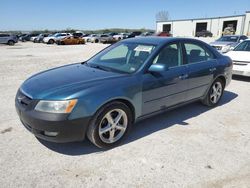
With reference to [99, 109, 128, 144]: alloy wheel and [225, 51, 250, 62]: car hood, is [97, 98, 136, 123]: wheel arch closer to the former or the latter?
[99, 109, 128, 144]: alloy wheel

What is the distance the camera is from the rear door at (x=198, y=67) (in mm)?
4219

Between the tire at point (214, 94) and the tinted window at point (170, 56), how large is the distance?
4.41 ft

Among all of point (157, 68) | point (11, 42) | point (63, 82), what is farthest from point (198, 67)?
point (11, 42)

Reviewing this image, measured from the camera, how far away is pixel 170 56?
3959 mm

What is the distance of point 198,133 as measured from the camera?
381 cm

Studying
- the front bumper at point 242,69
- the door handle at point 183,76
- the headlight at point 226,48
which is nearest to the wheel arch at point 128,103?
the door handle at point 183,76

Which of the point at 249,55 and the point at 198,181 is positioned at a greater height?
the point at 249,55

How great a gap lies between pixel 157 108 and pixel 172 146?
68 cm

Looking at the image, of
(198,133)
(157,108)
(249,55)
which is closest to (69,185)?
(157,108)

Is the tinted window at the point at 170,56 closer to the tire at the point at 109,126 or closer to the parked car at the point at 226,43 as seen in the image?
the tire at the point at 109,126

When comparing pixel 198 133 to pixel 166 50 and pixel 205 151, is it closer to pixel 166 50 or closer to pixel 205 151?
pixel 205 151

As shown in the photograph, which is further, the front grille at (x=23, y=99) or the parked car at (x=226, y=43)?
the parked car at (x=226, y=43)

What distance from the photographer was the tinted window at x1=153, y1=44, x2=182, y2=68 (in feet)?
12.3

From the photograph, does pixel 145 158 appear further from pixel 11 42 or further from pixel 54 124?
pixel 11 42
